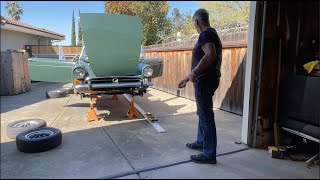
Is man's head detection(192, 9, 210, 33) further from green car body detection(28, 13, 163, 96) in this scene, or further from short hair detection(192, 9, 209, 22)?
green car body detection(28, 13, 163, 96)

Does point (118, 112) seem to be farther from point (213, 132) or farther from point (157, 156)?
point (213, 132)

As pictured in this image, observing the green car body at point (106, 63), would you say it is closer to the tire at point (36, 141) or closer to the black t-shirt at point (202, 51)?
the tire at point (36, 141)

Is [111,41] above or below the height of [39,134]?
above

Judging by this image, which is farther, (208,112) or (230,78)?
(230,78)

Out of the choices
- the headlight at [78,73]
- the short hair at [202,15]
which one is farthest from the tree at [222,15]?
the short hair at [202,15]

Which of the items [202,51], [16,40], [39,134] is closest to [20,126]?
[39,134]

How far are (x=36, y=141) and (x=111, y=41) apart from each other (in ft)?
7.20

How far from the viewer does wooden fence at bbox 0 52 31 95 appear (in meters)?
8.30

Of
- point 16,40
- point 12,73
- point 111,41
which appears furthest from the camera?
point 16,40

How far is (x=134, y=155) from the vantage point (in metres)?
3.38

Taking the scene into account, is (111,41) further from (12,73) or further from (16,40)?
(16,40)

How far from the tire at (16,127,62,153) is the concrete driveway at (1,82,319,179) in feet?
0.24

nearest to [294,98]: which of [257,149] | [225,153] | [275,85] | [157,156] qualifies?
[275,85]

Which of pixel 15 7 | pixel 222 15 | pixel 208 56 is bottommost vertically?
pixel 208 56
